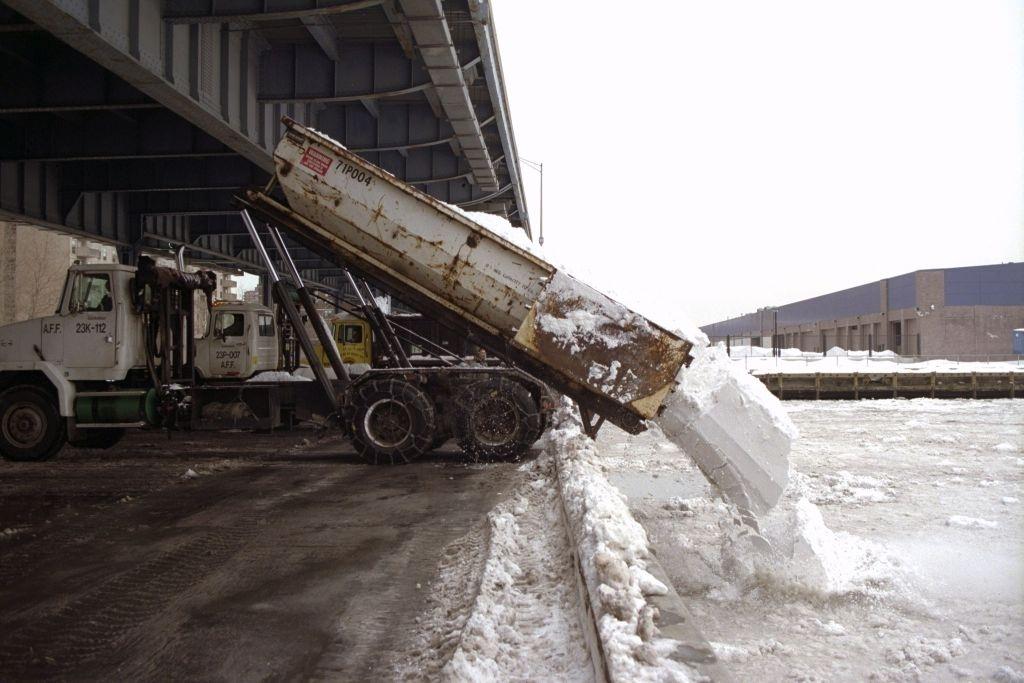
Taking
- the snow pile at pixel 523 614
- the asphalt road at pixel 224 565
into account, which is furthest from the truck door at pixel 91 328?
the snow pile at pixel 523 614

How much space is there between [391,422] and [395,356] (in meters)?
2.21

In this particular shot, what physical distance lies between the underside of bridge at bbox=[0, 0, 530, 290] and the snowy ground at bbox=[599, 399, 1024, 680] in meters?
8.38

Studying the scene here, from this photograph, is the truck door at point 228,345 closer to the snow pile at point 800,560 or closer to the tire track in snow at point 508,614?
the tire track in snow at point 508,614

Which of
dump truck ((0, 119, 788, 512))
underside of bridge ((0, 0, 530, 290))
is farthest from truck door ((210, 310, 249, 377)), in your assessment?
underside of bridge ((0, 0, 530, 290))

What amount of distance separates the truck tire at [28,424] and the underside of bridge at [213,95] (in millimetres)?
4790

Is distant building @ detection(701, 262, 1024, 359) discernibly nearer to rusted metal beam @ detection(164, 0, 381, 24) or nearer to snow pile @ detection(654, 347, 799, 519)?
rusted metal beam @ detection(164, 0, 381, 24)

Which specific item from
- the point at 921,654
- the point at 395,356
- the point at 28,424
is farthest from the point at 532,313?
the point at 28,424

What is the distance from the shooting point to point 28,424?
40.3 ft

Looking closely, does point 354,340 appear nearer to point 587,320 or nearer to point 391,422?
point 391,422

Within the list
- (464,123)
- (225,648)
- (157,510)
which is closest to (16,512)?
(157,510)

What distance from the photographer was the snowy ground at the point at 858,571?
4312 millimetres

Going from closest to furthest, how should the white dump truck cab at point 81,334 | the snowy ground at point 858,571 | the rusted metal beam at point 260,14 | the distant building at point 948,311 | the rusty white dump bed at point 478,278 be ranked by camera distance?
the snowy ground at point 858,571 → the rusty white dump bed at point 478,278 → the rusted metal beam at point 260,14 → the white dump truck cab at point 81,334 → the distant building at point 948,311

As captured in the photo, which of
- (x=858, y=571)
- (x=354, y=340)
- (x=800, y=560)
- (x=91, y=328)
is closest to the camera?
(x=800, y=560)

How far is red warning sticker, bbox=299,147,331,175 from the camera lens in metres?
9.55
